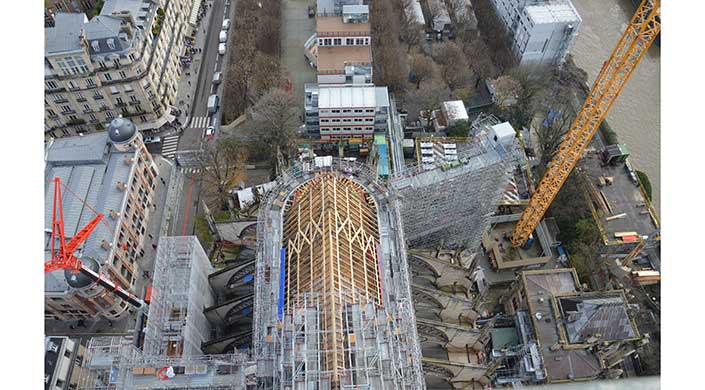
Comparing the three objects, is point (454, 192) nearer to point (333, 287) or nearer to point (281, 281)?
point (333, 287)

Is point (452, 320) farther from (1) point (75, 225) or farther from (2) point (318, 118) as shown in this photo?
(1) point (75, 225)

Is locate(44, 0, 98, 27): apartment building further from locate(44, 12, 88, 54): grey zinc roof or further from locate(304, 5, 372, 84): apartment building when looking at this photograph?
locate(304, 5, 372, 84): apartment building

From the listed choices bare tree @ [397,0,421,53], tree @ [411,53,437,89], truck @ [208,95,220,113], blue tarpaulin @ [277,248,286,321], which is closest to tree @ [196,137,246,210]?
truck @ [208,95,220,113]

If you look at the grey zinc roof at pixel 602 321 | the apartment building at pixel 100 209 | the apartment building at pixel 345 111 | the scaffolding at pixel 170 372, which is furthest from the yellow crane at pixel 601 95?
the apartment building at pixel 100 209

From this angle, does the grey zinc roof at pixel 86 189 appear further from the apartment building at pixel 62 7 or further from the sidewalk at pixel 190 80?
the apartment building at pixel 62 7

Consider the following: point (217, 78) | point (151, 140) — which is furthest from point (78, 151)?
point (217, 78)

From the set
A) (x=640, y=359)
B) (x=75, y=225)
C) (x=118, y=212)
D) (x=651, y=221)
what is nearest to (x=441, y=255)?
(x=640, y=359)

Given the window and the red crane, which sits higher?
the window
